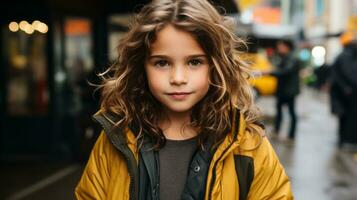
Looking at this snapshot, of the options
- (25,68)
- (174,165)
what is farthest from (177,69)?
(25,68)

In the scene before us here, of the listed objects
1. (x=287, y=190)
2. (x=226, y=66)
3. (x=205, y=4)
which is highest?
(x=205, y=4)

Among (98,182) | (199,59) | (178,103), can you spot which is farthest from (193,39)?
(98,182)

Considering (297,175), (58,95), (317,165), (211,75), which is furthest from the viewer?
(58,95)

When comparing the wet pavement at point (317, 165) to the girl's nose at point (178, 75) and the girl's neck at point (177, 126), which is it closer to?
the girl's neck at point (177, 126)

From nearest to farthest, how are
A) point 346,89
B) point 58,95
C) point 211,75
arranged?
point 211,75 → point 58,95 → point 346,89

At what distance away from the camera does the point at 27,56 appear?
838 centimetres

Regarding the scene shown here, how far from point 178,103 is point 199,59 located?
17cm

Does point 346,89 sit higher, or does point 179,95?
point 179,95

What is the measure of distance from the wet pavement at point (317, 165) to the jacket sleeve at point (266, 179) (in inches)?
177

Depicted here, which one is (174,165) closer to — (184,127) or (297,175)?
(184,127)

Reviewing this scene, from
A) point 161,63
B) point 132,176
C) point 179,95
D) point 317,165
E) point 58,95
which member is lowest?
point 317,165

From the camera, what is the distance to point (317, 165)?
327 inches

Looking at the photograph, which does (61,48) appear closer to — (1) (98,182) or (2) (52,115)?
(2) (52,115)

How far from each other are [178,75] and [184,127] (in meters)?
0.25
